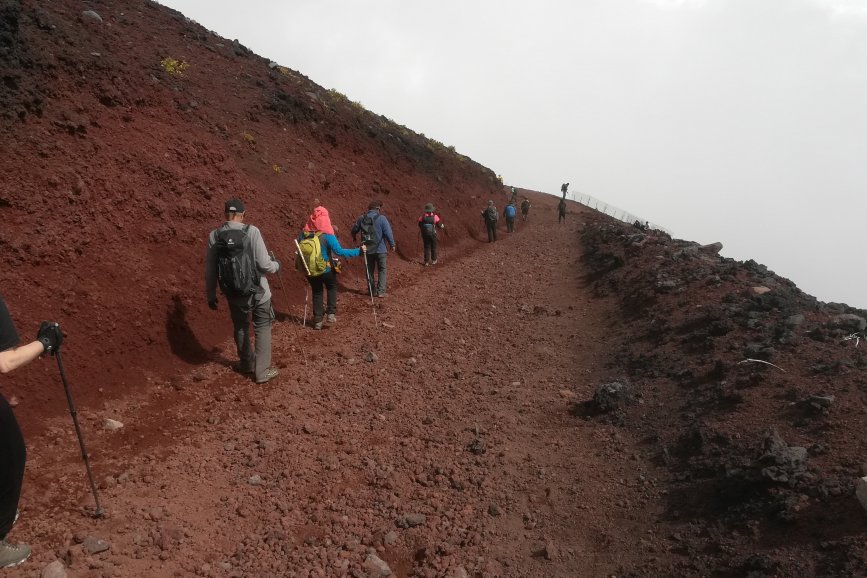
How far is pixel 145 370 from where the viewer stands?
6.28 metres

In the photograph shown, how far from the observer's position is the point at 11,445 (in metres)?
3.38

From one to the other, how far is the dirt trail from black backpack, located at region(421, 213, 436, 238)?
7.02 meters

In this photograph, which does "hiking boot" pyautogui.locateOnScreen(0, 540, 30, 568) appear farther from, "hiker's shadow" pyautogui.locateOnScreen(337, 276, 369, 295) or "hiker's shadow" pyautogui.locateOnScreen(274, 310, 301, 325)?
"hiker's shadow" pyautogui.locateOnScreen(337, 276, 369, 295)

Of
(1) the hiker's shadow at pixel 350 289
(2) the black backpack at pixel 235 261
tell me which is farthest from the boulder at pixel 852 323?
(1) the hiker's shadow at pixel 350 289

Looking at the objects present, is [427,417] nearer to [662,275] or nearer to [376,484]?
[376,484]

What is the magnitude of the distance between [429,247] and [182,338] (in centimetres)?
935

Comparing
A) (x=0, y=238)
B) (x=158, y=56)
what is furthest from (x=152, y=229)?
(x=158, y=56)

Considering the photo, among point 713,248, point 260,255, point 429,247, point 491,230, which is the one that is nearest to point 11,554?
point 260,255

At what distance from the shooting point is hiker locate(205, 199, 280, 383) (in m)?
6.03

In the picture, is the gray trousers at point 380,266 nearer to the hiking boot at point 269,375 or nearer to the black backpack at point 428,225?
the black backpack at point 428,225

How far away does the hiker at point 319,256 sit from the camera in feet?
27.0

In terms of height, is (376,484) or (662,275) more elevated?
(662,275)

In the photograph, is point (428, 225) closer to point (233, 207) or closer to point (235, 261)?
point (233, 207)

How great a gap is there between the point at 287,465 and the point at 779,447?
4352 millimetres
